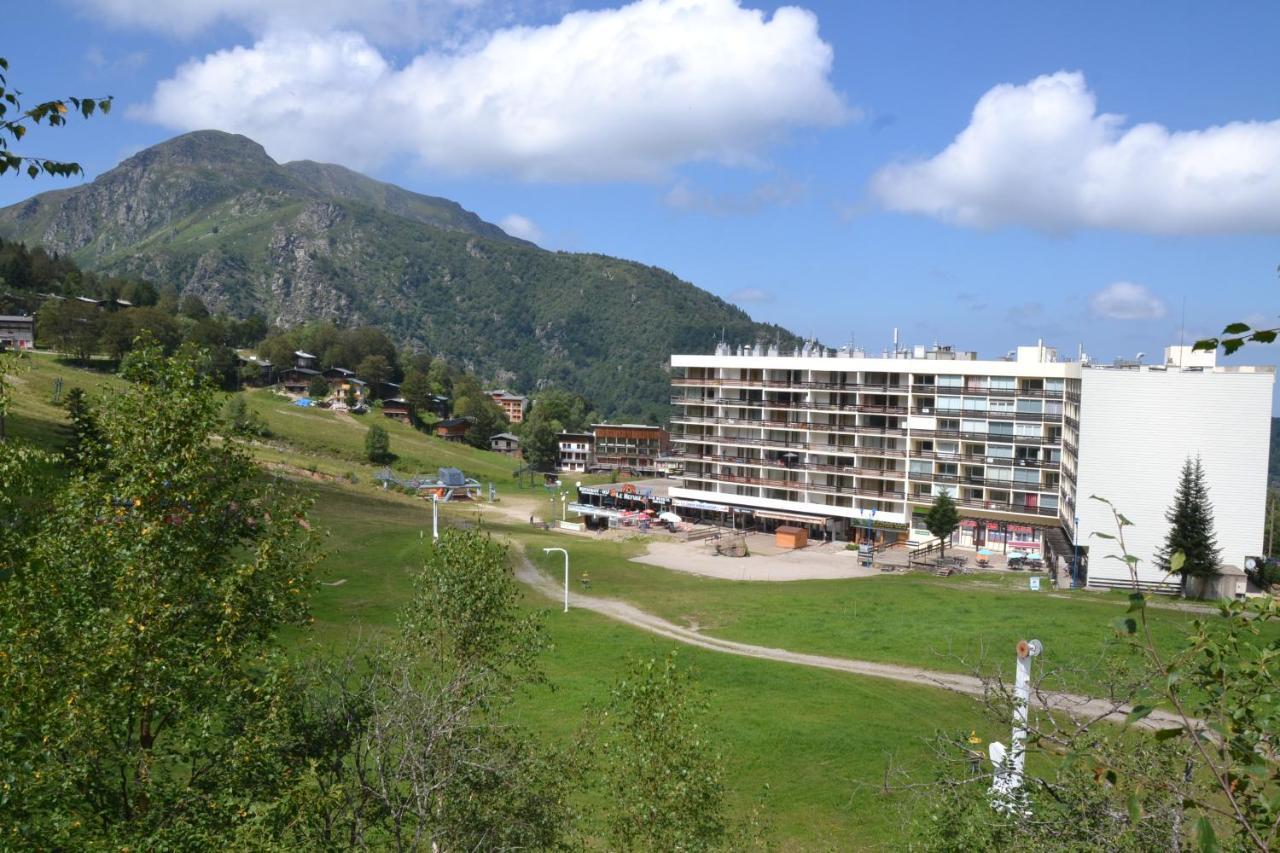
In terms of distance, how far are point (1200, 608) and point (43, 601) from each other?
167 feet

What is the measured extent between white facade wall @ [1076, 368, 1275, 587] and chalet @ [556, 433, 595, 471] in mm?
91151

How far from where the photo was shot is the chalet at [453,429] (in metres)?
141

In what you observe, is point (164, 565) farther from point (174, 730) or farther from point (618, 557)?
point (618, 557)

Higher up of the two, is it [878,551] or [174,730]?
[174,730]

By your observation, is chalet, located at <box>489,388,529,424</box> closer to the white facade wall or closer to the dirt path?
the dirt path

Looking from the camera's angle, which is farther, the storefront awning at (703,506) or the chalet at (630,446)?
the chalet at (630,446)

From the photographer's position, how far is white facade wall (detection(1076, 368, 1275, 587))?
5409 cm

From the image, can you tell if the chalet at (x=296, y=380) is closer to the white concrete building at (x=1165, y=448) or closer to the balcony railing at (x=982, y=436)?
the balcony railing at (x=982, y=436)

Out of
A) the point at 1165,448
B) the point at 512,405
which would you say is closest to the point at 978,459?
the point at 1165,448

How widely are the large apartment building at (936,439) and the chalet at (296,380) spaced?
76.8m

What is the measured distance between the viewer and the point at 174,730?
11.5 m

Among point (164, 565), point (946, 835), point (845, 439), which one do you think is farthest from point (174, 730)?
point (845, 439)

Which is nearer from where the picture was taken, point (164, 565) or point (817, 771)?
point (164, 565)

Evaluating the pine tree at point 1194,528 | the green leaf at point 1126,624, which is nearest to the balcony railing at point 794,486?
the pine tree at point 1194,528
